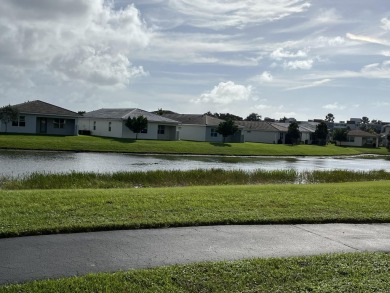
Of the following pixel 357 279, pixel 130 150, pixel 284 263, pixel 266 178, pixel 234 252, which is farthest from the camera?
pixel 130 150

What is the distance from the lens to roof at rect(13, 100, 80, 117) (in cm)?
5444

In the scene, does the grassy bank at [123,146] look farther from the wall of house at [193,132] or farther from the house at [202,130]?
the wall of house at [193,132]

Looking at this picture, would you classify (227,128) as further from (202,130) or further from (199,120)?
(199,120)

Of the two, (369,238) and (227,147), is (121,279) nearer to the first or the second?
(369,238)

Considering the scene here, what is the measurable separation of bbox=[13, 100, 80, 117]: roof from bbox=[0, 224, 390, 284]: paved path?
163 feet

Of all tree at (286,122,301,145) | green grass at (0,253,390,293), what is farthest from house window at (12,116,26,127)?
green grass at (0,253,390,293)

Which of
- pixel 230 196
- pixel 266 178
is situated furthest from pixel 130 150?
pixel 230 196

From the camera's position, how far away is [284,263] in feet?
21.5

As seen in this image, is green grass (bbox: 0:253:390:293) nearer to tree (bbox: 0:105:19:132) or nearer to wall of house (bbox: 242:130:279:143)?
tree (bbox: 0:105:19:132)

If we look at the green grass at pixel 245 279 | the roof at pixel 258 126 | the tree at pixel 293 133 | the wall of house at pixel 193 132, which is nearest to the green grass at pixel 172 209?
the green grass at pixel 245 279

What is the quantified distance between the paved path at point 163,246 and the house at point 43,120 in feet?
161

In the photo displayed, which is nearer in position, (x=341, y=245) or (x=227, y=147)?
(x=341, y=245)

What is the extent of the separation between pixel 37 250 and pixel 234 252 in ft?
9.84

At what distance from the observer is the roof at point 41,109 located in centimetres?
5444
